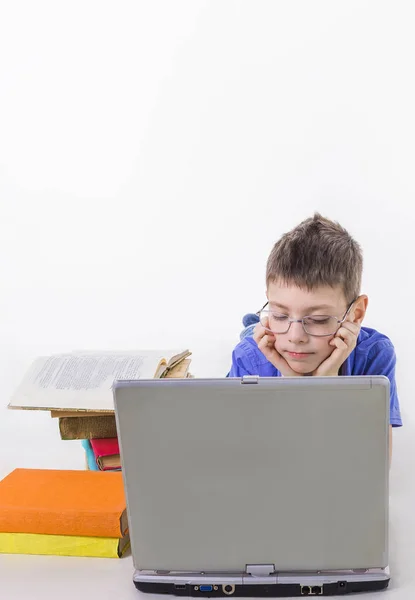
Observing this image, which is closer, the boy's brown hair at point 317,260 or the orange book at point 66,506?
the orange book at point 66,506

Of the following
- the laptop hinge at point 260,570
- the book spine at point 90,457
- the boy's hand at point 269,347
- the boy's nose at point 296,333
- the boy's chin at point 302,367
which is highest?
the boy's nose at point 296,333

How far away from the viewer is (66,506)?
129 centimetres

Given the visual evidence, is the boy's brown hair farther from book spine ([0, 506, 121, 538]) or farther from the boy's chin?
book spine ([0, 506, 121, 538])

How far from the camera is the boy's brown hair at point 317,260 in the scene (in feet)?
5.57

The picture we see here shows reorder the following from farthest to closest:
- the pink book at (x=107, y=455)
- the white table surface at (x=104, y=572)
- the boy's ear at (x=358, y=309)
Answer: the boy's ear at (x=358, y=309), the pink book at (x=107, y=455), the white table surface at (x=104, y=572)

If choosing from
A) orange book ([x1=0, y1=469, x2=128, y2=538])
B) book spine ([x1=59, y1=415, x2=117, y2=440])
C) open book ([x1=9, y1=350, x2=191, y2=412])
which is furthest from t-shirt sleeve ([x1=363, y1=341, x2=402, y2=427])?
orange book ([x1=0, y1=469, x2=128, y2=538])

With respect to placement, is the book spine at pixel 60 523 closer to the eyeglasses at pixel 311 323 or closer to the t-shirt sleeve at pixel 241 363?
the eyeglasses at pixel 311 323

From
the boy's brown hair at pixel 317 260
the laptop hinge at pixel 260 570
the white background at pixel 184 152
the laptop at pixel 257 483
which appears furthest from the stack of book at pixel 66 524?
the white background at pixel 184 152

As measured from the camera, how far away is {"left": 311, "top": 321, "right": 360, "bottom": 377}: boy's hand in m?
1.64

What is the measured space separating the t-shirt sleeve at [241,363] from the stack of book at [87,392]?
21 centimetres

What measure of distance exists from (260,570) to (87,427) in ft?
2.05

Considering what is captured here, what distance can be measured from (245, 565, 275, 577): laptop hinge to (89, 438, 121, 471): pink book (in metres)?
0.53

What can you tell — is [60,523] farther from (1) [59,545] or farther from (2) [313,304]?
(2) [313,304]

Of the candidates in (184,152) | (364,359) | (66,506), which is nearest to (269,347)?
(364,359)
